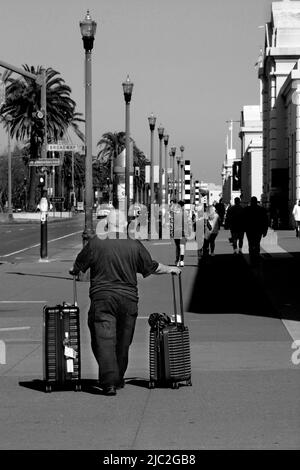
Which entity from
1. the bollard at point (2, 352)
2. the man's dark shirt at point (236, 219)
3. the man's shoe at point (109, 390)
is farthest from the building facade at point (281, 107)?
the man's shoe at point (109, 390)

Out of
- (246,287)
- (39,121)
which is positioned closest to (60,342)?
(246,287)

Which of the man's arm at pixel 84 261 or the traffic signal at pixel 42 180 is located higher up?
the traffic signal at pixel 42 180

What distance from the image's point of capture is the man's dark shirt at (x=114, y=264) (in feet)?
35.4

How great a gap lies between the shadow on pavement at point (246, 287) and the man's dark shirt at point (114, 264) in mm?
7199

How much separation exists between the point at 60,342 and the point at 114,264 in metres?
0.92

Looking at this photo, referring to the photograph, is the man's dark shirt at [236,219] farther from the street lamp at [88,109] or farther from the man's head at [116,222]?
the man's head at [116,222]

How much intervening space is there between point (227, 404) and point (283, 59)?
67919 millimetres

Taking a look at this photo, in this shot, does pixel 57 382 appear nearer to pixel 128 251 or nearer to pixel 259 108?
pixel 128 251

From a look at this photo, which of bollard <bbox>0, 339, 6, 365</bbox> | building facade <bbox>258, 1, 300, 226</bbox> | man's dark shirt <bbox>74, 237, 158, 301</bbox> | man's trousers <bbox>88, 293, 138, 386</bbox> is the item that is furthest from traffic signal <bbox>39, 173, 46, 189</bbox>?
building facade <bbox>258, 1, 300, 226</bbox>

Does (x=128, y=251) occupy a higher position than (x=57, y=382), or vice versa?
(x=128, y=251)

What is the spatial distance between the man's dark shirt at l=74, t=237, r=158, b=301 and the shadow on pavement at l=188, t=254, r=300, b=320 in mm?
7199

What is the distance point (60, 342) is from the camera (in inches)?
429

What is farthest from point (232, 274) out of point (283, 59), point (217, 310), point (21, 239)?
point (283, 59)
